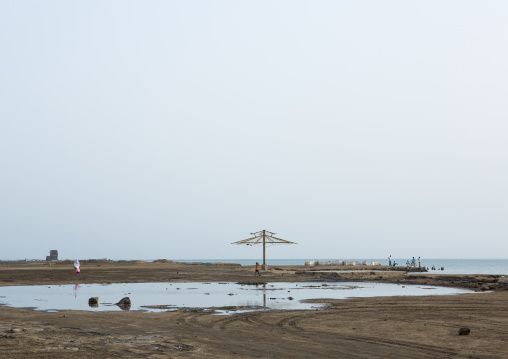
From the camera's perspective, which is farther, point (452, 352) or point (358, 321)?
point (358, 321)

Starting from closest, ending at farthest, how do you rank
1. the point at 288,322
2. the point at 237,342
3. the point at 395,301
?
the point at 237,342
the point at 288,322
the point at 395,301

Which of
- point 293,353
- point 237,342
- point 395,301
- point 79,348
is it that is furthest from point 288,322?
point 395,301

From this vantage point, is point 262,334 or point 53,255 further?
point 53,255

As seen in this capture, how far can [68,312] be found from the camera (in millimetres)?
23391

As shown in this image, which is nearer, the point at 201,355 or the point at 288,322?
the point at 201,355

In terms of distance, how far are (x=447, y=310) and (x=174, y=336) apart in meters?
14.4

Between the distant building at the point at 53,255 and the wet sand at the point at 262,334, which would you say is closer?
the wet sand at the point at 262,334

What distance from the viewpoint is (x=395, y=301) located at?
97.7ft

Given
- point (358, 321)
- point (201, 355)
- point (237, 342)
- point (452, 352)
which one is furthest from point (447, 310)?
point (201, 355)

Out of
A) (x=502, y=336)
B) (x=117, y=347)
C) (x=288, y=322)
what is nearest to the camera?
(x=117, y=347)

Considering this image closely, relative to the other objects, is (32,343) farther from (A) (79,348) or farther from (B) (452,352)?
(B) (452,352)

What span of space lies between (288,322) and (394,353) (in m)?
6.90

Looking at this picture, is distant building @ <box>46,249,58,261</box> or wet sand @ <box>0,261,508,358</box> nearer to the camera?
wet sand @ <box>0,261,508,358</box>

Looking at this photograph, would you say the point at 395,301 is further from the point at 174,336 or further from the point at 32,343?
the point at 32,343
